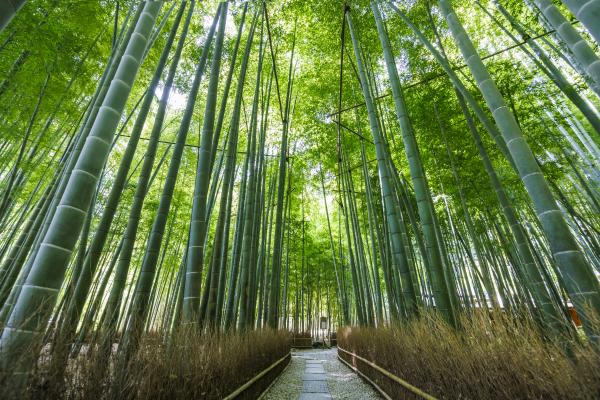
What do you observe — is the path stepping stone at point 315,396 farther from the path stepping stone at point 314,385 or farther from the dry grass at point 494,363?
the dry grass at point 494,363

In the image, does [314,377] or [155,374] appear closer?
[155,374]

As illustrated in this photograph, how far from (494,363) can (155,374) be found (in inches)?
67.6

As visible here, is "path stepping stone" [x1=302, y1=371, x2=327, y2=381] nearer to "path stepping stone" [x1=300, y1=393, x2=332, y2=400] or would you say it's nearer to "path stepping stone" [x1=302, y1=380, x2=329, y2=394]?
"path stepping stone" [x1=302, y1=380, x2=329, y2=394]

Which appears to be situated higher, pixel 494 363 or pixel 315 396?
pixel 494 363

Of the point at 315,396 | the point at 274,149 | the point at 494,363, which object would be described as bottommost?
the point at 315,396

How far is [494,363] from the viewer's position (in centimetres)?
150

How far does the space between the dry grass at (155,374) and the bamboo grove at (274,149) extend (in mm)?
91

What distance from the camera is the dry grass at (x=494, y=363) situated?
1097 millimetres

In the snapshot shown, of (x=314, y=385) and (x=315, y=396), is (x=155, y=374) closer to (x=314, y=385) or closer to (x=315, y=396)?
(x=315, y=396)

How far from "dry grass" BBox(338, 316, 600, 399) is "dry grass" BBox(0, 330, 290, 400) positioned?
154cm

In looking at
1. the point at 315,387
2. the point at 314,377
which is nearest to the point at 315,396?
the point at 315,387

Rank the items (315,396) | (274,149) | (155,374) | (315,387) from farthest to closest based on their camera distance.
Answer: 1. (274,149)
2. (315,387)
3. (315,396)
4. (155,374)

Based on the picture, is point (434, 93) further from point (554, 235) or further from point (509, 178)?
point (554, 235)

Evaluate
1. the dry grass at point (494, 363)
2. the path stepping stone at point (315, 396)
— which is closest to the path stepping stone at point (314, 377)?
the path stepping stone at point (315, 396)
